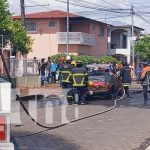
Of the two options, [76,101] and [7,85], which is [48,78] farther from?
[7,85]

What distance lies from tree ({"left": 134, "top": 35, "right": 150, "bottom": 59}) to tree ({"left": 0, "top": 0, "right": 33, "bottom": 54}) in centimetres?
3246

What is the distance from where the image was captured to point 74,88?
18812 mm

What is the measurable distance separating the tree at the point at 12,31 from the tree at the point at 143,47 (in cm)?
3246

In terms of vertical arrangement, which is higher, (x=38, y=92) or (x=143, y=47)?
(x=143, y=47)

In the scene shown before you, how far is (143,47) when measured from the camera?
218 feet

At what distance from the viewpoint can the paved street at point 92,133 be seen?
995 centimetres

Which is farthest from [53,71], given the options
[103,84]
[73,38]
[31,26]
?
[31,26]

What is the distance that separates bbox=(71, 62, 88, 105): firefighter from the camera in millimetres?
18312

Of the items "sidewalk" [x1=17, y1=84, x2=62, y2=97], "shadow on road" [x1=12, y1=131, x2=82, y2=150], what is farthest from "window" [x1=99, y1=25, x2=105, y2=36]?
"shadow on road" [x1=12, y1=131, x2=82, y2=150]

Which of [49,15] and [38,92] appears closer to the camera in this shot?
[38,92]

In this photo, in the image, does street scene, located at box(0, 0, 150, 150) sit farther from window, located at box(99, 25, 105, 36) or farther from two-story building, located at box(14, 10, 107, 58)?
window, located at box(99, 25, 105, 36)

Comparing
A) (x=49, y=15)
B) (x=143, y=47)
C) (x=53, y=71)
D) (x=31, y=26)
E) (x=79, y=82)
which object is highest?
(x=49, y=15)

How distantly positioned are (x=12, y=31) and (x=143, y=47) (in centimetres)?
3656

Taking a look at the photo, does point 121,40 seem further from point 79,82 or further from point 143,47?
point 79,82
